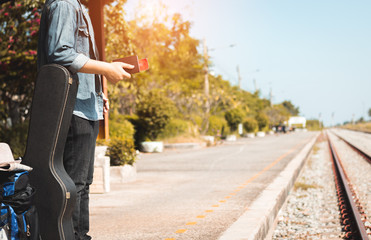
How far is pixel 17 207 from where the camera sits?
239cm

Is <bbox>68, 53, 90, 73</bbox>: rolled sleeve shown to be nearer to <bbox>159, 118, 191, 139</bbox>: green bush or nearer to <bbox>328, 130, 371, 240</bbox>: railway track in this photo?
<bbox>328, 130, 371, 240</bbox>: railway track

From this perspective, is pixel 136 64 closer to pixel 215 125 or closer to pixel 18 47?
pixel 18 47

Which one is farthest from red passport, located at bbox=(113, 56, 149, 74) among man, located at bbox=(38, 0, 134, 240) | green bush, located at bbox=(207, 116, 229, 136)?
green bush, located at bbox=(207, 116, 229, 136)

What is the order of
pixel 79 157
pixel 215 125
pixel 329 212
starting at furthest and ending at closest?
pixel 215 125 < pixel 329 212 < pixel 79 157

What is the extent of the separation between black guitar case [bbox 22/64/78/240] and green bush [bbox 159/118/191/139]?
70.1 ft

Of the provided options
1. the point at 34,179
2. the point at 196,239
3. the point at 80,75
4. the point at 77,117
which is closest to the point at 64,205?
the point at 34,179

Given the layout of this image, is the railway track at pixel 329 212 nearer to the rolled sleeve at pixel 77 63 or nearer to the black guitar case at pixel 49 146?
the black guitar case at pixel 49 146

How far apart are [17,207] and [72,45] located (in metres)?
0.94

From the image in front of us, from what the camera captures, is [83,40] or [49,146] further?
[83,40]

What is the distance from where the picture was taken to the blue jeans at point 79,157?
270 cm

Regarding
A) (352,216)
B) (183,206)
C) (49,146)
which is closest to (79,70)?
(49,146)

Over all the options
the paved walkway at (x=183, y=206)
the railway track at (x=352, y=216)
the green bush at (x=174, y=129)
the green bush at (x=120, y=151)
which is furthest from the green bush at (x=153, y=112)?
the railway track at (x=352, y=216)

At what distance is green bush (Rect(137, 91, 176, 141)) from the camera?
21.0m

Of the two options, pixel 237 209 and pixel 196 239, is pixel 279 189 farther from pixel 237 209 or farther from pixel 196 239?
pixel 196 239
